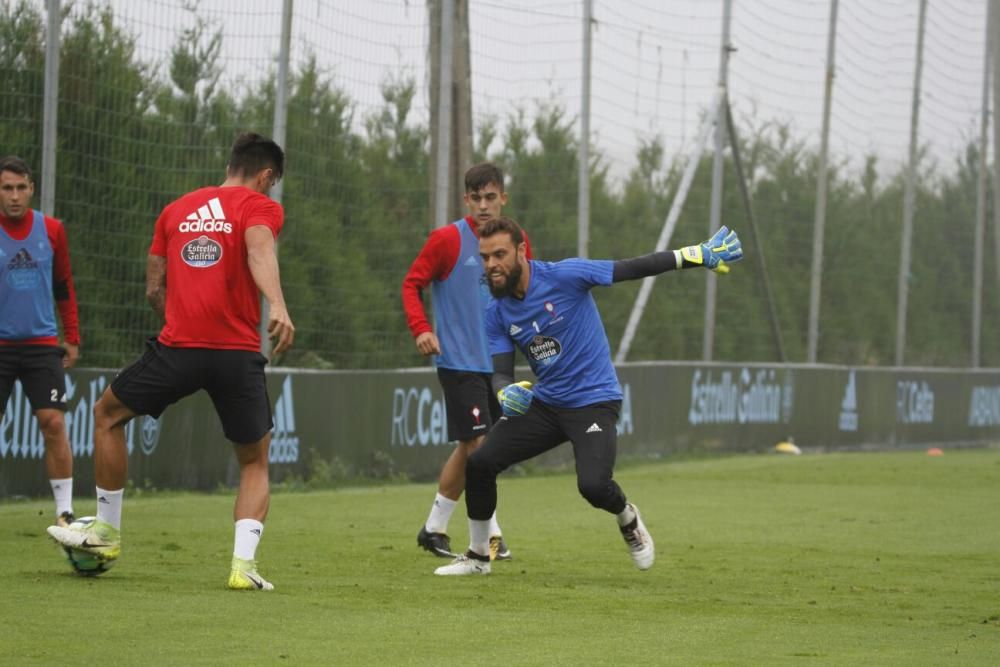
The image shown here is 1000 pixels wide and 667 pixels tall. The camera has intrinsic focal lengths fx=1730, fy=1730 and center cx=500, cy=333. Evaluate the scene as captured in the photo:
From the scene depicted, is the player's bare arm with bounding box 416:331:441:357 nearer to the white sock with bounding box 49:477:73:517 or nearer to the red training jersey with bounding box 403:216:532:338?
the red training jersey with bounding box 403:216:532:338

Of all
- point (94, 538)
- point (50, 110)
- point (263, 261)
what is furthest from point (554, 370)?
point (50, 110)

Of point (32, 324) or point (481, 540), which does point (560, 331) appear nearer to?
point (481, 540)

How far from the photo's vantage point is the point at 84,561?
7.99m

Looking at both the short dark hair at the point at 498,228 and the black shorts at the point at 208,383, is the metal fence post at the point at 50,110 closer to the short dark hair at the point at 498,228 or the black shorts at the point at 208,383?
the black shorts at the point at 208,383

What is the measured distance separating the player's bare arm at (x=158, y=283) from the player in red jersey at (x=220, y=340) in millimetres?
122

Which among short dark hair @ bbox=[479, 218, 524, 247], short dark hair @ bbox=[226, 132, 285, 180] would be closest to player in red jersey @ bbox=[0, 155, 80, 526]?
short dark hair @ bbox=[226, 132, 285, 180]

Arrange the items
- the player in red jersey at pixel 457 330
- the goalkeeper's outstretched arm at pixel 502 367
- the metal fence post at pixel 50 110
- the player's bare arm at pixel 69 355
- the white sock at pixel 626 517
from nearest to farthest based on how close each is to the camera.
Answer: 1. the white sock at pixel 626 517
2. the goalkeeper's outstretched arm at pixel 502 367
3. the player in red jersey at pixel 457 330
4. the player's bare arm at pixel 69 355
5. the metal fence post at pixel 50 110

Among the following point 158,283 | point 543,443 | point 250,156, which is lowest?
point 543,443

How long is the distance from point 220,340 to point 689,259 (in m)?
2.32

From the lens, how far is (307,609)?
7160 mm

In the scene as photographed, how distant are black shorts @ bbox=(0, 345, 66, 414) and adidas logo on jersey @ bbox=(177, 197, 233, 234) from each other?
2666mm

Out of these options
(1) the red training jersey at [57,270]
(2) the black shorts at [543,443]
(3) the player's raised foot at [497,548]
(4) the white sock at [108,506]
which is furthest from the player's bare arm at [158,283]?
(3) the player's raised foot at [497,548]

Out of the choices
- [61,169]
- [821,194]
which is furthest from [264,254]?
[821,194]

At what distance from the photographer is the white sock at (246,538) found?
7.79 m
